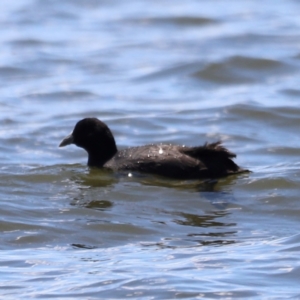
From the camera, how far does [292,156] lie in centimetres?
1248

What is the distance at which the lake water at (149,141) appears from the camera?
7562mm

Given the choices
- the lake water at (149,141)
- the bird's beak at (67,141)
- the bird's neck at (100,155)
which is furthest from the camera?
the bird's beak at (67,141)

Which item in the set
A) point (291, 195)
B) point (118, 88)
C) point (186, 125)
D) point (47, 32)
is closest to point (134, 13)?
point (47, 32)

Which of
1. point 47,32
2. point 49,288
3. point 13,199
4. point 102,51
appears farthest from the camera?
point 47,32

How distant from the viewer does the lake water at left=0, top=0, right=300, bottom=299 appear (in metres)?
7.56

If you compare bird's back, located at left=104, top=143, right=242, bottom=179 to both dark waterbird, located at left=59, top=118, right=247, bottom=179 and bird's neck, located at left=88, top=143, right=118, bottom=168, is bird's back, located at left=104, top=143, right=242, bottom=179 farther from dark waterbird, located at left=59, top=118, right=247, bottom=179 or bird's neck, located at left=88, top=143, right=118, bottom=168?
bird's neck, located at left=88, top=143, right=118, bottom=168

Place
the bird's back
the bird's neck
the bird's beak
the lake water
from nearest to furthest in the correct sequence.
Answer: the lake water < the bird's back < the bird's neck < the bird's beak

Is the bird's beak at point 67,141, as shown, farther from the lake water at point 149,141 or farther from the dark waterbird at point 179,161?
the dark waterbird at point 179,161

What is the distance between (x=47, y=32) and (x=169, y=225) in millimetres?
14778

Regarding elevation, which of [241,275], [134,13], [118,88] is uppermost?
[134,13]

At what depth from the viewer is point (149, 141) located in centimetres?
1373

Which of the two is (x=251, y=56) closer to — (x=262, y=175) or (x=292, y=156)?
(x=292, y=156)

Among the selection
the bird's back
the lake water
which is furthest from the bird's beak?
the bird's back

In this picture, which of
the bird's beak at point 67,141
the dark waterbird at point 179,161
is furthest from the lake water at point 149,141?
the bird's beak at point 67,141
